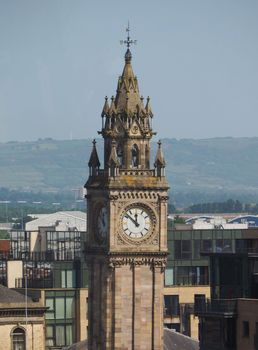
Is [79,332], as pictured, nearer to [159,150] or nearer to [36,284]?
[36,284]

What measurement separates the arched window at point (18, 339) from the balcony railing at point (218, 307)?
35569mm

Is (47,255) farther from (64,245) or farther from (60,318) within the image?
(60,318)

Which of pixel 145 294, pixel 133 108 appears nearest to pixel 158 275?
pixel 145 294

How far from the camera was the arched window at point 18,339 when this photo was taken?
120 m

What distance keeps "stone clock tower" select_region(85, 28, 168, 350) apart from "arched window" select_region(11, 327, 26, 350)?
27.0 feet

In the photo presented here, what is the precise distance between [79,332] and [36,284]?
3.74 m

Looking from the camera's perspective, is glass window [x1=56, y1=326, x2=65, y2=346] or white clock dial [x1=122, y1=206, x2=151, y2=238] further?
glass window [x1=56, y1=326, x2=65, y2=346]

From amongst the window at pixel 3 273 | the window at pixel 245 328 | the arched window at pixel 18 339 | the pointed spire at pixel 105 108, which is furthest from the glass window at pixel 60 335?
the window at pixel 245 328

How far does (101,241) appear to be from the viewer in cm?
11212

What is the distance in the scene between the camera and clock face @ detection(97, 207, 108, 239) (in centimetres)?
11138

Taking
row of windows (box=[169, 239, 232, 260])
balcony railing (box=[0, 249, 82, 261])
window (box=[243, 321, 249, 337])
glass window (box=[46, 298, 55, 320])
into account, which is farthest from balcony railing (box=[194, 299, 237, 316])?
row of windows (box=[169, 239, 232, 260])

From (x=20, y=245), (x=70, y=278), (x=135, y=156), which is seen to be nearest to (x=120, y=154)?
(x=135, y=156)

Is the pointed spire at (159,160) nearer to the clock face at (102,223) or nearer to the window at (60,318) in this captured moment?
the clock face at (102,223)

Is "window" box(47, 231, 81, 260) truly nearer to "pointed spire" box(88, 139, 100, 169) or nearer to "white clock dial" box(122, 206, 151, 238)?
"pointed spire" box(88, 139, 100, 169)
